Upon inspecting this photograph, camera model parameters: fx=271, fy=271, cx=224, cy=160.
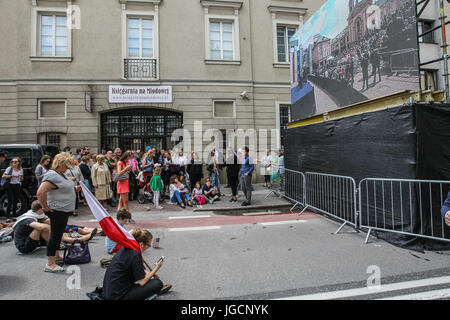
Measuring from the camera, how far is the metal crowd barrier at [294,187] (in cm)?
832

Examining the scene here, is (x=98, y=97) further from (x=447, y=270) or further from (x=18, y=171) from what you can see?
(x=447, y=270)

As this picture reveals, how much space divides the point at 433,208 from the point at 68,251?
630cm

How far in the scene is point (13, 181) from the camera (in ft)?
23.4

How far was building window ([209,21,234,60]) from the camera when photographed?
14.4 m

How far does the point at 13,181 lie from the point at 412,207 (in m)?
9.20

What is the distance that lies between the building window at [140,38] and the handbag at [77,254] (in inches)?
455

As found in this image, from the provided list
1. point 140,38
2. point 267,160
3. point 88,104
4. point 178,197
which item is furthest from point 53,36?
point 267,160

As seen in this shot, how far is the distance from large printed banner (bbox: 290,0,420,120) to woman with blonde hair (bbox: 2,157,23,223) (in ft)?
29.3

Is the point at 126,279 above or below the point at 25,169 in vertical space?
below

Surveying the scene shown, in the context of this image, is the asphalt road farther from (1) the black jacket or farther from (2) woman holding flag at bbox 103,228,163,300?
(1) the black jacket

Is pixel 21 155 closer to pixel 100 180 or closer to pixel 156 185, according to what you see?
pixel 100 180
